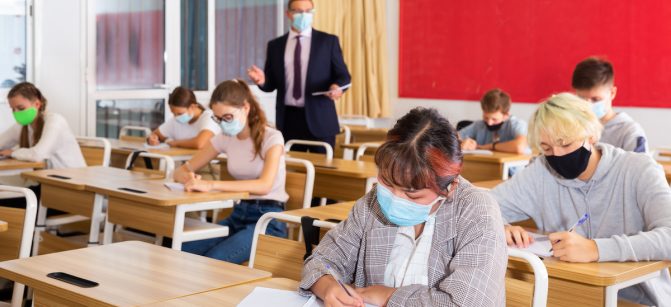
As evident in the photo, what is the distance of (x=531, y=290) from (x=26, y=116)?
3.89 metres

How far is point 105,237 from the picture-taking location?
3.77 metres

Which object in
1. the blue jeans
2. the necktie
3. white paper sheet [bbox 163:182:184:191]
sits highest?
the necktie

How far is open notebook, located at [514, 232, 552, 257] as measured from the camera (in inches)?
95.1

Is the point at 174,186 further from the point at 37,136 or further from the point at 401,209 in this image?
the point at 401,209

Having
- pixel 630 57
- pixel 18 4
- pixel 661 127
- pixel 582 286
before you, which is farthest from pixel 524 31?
pixel 582 286

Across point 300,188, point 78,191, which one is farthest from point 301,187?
point 78,191

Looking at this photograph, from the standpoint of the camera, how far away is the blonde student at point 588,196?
2.33 m

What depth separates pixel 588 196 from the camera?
2760 millimetres

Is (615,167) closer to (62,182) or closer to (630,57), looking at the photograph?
(62,182)

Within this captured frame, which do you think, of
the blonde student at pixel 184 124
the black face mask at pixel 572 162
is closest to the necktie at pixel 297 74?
the blonde student at pixel 184 124

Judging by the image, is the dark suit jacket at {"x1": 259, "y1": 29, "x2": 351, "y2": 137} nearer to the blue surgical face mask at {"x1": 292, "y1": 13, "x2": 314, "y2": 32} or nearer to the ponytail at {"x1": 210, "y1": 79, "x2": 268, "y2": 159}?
the blue surgical face mask at {"x1": 292, "y1": 13, "x2": 314, "y2": 32}

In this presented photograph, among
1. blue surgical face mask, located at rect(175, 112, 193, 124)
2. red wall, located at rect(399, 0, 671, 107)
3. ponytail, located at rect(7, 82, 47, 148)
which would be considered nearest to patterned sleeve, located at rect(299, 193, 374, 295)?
ponytail, located at rect(7, 82, 47, 148)

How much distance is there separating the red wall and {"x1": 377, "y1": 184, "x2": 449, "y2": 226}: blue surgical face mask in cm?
539

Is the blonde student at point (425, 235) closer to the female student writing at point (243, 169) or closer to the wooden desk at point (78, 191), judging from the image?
the female student writing at point (243, 169)
